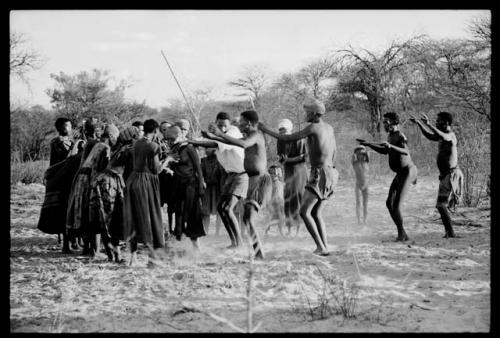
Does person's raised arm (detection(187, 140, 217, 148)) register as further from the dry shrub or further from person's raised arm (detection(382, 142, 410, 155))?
the dry shrub

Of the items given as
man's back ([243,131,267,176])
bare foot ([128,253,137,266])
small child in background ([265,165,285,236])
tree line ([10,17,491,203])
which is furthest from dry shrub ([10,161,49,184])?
man's back ([243,131,267,176])

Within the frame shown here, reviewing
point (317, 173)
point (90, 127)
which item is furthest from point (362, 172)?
point (90, 127)

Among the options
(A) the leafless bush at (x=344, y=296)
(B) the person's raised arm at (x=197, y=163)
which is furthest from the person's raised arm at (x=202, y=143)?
(A) the leafless bush at (x=344, y=296)

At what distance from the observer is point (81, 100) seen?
25656 millimetres

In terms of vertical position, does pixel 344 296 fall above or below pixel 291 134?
below

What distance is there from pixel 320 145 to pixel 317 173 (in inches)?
13.4

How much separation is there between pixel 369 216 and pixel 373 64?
29.7 ft

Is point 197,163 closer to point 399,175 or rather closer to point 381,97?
point 399,175

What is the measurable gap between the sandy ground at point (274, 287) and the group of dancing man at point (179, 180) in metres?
0.35

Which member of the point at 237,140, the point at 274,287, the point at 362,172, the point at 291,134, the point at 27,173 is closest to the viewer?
the point at 274,287

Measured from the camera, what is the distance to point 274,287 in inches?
198

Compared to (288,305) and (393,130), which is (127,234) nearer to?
(288,305)

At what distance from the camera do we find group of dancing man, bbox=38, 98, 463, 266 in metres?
6.01

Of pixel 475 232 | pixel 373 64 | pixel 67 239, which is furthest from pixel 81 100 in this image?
pixel 475 232
